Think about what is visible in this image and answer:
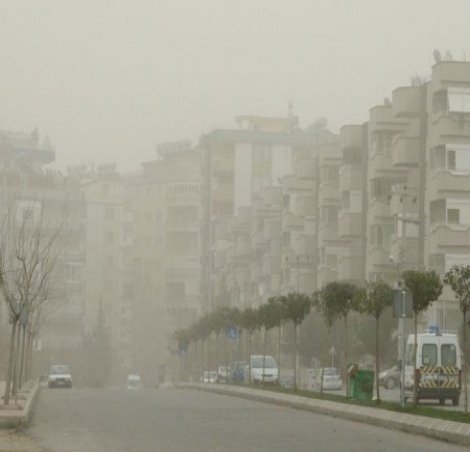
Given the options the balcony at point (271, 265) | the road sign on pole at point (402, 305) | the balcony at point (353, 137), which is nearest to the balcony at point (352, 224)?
the balcony at point (353, 137)

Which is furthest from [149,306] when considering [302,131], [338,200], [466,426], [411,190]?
[466,426]

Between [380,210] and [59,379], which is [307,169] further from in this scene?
[59,379]

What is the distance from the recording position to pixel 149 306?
648ft

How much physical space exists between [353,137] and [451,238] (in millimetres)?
21792

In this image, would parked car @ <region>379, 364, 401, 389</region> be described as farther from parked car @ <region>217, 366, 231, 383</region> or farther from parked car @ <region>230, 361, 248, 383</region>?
parked car @ <region>217, 366, 231, 383</region>

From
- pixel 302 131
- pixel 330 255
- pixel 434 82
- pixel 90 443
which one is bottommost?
pixel 90 443

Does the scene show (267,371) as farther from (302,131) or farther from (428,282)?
(302,131)

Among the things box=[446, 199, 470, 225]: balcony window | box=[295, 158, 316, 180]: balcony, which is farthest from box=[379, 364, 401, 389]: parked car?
box=[295, 158, 316, 180]: balcony

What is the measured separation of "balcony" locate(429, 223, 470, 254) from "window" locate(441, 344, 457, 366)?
105 ft

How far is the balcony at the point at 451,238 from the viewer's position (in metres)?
83.3

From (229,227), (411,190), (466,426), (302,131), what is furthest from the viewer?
(302,131)

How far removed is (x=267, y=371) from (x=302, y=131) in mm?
118093

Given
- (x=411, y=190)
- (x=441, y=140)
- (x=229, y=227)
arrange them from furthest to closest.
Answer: (x=229, y=227)
(x=411, y=190)
(x=441, y=140)

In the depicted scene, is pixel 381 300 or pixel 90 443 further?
pixel 381 300
